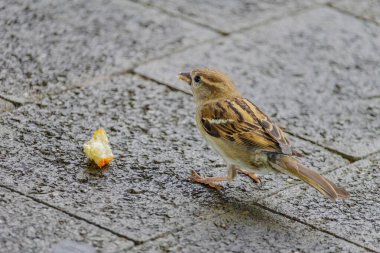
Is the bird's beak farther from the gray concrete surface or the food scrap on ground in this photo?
the food scrap on ground

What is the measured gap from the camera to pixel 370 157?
5469 mm

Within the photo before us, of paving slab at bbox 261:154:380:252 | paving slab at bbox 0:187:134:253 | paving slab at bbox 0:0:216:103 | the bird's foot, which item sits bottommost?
paving slab at bbox 0:187:134:253

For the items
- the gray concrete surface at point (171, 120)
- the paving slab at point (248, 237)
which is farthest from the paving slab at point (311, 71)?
the paving slab at point (248, 237)

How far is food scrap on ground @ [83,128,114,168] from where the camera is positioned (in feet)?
16.1

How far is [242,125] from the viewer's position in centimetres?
478

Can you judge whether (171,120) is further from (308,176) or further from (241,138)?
(308,176)

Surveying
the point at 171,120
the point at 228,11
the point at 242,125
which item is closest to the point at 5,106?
the point at 171,120

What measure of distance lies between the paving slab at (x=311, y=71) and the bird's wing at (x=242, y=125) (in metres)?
0.87

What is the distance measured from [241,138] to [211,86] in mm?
564

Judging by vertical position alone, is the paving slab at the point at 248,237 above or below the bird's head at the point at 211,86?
below

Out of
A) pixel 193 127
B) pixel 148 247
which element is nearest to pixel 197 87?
pixel 193 127

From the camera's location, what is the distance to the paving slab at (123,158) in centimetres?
452

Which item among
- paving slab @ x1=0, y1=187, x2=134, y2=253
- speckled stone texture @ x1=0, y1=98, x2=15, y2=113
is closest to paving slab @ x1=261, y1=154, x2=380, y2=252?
paving slab @ x1=0, y1=187, x2=134, y2=253

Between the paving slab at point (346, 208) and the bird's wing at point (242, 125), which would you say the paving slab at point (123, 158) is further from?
the bird's wing at point (242, 125)
